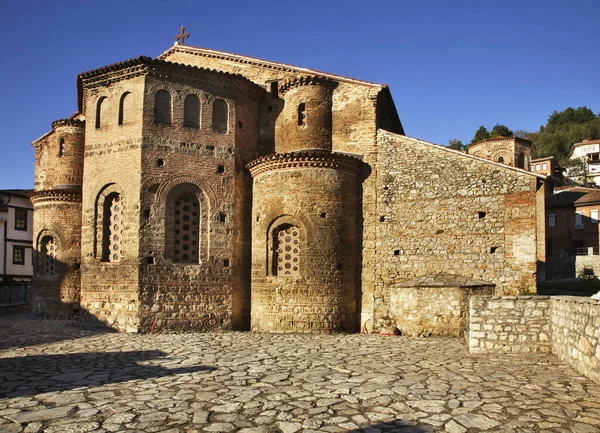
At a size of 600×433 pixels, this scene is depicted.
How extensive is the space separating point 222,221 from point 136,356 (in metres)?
6.32

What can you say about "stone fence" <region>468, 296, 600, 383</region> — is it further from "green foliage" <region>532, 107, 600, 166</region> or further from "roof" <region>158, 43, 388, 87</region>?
"green foliage" <region>532, 107, 600, 166</region>

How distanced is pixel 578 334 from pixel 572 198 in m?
36.8

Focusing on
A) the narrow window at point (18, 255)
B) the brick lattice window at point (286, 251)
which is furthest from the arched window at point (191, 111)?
the narrow window at point (18, 255)

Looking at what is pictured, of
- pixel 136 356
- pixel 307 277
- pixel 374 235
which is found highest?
pixel 374 235

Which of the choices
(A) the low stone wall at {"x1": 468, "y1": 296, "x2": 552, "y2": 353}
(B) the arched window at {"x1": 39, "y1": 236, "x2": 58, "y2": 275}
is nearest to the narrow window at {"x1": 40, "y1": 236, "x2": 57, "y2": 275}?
(B) the arched window at {"x1": 39, "y1": 236, "x2": 58, "y2": 275}

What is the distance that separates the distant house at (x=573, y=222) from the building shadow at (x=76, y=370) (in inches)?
1433

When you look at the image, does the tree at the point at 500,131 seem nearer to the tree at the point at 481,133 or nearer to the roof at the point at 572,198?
the tree at the point at 481,133

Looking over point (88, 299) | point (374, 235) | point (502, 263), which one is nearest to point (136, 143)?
point (88, 299)

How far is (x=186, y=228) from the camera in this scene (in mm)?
15781

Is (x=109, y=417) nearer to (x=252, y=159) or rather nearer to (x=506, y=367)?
(x=506, y=367)

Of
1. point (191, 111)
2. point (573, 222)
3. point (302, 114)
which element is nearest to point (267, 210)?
point (302, 114)

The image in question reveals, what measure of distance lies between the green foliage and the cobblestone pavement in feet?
230

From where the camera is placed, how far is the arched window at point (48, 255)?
18766 millimetres

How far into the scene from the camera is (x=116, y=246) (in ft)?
52.2
